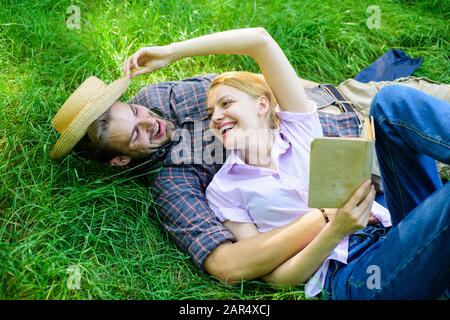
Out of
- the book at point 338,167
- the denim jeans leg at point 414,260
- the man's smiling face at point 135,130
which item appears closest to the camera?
the book at point 338,167

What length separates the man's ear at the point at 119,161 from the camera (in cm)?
336

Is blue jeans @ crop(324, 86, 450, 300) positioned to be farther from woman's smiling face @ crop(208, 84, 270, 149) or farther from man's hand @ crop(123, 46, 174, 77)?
man's hand @ crop(123, 46, 174, 77)

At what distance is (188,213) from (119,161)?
20.8 inches

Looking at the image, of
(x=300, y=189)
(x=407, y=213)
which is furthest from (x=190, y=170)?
(x=407, y=213)

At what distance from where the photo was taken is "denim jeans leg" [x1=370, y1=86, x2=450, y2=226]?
8.56 ft

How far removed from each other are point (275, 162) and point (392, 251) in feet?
2.42

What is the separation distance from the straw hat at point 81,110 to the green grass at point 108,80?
0.62 feet

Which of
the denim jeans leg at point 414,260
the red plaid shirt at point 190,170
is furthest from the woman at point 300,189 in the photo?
the red plaid shirt at point 190,170

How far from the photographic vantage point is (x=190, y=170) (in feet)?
11.0

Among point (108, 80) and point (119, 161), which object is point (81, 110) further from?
point (108, 80)

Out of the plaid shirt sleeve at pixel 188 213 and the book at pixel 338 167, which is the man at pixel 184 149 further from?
the book at pixel 338 167

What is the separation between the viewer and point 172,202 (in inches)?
125

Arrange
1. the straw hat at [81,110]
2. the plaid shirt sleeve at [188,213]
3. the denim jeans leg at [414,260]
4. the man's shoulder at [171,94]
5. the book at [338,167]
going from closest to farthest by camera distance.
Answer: the book at [338,167] < the denim jeans leg at [414,260] < the plaid shirt sleeve at [188,213] < the straw hat at [81,110] < the man's shoulder at [171,94]
